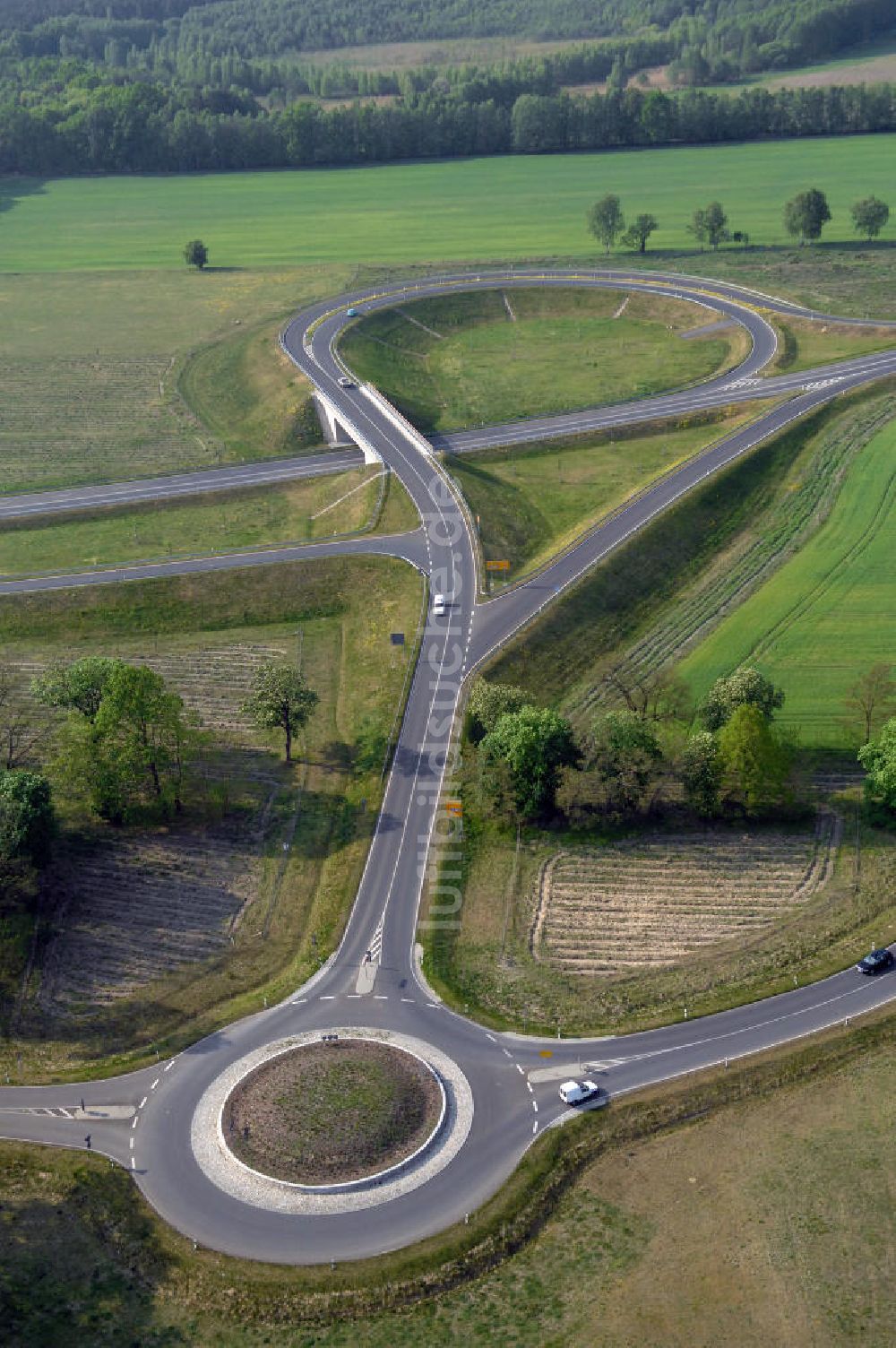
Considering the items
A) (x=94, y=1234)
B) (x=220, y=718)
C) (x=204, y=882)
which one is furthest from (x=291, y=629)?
(x=94, y=1234)

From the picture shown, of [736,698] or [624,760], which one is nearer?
[624,760]

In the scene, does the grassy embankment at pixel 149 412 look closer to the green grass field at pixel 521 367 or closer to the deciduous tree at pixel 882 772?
the green grass field at pixel 521 367

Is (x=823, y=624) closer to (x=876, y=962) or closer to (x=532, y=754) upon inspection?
(x=532, y=754)

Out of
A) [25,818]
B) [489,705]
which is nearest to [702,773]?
[489,705]

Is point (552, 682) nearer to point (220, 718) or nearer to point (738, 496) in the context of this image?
point (220, 718)

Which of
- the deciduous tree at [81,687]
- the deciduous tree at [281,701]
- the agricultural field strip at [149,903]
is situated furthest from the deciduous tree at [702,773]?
the deciduous tree at [81,687]

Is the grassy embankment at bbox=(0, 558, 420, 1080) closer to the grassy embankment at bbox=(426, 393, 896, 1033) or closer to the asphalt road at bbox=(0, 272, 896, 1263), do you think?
the asphalt road at bbox=(0, 272, 896, 1263)
